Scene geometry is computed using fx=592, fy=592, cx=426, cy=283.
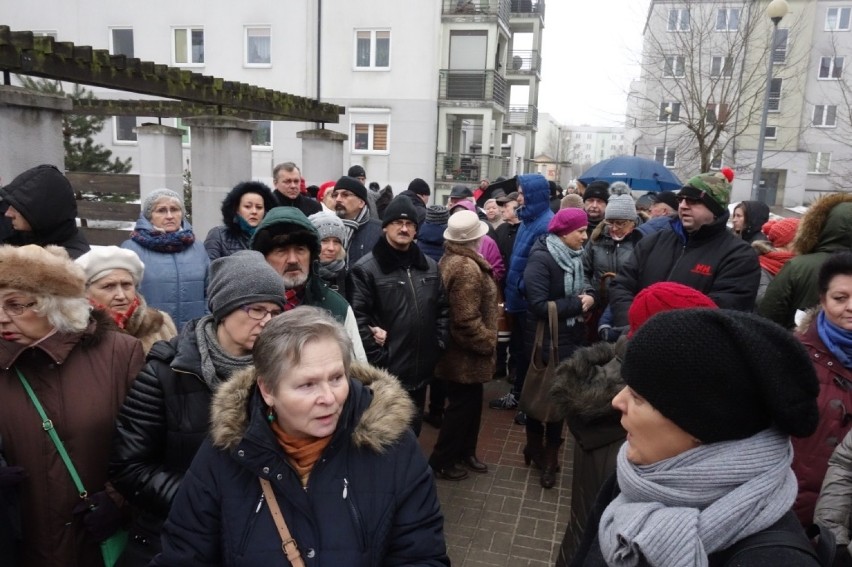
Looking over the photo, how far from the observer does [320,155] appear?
31.8 feet

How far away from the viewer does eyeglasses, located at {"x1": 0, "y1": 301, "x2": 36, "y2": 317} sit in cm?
243

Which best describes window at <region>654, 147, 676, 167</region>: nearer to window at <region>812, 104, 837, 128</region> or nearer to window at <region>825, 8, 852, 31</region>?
window at <region>812, 104, 837, 128</region>

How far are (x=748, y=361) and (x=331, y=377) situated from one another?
4.03ft

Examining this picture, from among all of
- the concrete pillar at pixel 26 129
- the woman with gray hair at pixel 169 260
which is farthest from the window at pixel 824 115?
the concrete pillar at pixel 26 129

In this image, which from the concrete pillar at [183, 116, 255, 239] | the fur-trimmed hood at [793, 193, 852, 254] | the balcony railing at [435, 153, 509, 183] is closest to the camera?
the fur-trimmed hood at [793, 193, 852, 254]

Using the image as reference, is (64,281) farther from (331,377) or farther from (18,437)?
(331,377)

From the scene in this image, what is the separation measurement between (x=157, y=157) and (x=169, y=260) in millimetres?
5342

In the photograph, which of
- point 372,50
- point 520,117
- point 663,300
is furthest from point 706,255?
point 520,117

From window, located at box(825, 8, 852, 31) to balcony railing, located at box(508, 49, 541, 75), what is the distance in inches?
754

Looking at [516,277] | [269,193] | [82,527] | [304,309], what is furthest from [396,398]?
[516,277]

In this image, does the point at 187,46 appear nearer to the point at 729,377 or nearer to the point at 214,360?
the point at 214,360

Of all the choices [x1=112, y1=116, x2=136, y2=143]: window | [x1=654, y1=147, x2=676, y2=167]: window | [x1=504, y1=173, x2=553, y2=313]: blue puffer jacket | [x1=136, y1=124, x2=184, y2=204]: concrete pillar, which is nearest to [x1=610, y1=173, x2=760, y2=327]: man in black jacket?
[x1=504, y1=173, x2=553, y2=313]: blue puffer jacket

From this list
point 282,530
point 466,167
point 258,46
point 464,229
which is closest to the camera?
point 282,530

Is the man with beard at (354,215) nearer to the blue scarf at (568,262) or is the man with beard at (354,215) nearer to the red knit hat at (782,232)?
the blue scarf at (568,262)
